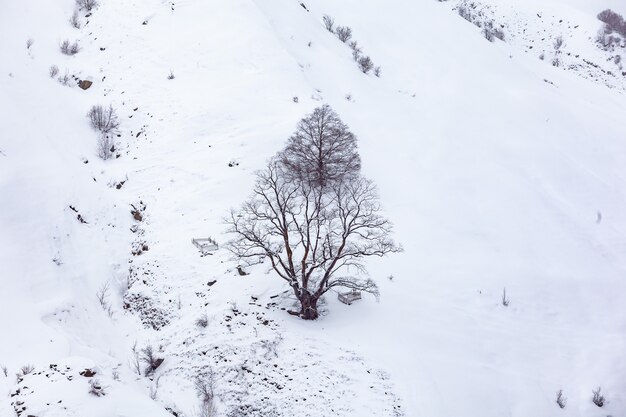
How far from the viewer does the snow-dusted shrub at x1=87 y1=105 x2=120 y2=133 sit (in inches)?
928

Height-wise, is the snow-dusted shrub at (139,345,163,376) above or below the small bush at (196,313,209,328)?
below

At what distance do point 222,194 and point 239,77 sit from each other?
331 inches

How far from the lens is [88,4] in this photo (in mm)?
31734

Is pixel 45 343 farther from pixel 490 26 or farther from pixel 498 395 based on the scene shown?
pixel 490 26

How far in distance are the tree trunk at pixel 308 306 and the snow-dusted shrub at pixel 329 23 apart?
80.8ft

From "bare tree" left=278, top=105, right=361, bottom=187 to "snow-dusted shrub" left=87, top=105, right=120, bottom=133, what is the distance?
32.4 feet

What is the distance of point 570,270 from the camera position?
1838 cm

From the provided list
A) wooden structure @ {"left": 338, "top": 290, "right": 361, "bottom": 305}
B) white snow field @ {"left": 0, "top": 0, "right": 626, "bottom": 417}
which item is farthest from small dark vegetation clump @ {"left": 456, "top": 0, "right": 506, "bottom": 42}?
wooden structure @ {"left": 338, "top": 290, "right": 361, "bottom": 305}

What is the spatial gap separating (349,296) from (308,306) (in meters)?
1.73

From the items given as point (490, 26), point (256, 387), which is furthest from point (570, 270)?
point (490, 26)

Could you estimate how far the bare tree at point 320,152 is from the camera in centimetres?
1936

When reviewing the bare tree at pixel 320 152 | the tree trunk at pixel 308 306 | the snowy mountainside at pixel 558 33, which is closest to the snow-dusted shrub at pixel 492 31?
the snowy mountainside at pixel 558 33

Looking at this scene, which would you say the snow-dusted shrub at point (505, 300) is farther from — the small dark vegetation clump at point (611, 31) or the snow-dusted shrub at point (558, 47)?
the small dark vegetation clump at point (611, 31)

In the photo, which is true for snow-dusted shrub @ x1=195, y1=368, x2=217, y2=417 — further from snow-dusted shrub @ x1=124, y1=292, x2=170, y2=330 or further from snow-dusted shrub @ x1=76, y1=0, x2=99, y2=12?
snow-dusted shrub @ x1=76, y1=0, x2=99, y2=12
